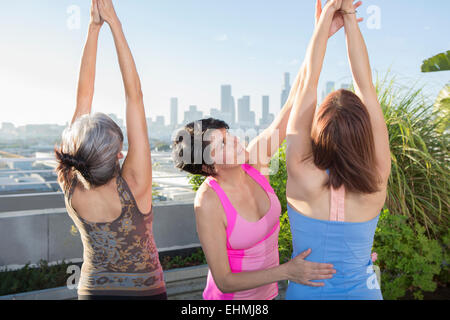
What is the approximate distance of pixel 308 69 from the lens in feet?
4.41

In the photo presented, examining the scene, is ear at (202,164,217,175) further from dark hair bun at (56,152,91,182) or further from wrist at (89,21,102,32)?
wrist at (89,21,102,32)

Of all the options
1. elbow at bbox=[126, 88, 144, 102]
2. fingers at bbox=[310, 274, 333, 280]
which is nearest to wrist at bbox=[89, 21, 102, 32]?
elbow at bbox=[126, 88, 144, 102]

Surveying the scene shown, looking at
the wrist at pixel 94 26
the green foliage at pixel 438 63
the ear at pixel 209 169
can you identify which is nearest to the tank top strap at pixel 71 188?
the ear at pixel 209 169

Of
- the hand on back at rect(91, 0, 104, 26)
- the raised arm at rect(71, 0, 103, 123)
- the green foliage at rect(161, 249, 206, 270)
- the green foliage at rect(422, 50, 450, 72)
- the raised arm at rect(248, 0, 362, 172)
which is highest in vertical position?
the green foliage at rect(422, 50, 450, 72)

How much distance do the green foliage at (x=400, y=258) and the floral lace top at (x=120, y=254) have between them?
2.36m

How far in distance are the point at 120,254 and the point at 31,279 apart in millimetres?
2896

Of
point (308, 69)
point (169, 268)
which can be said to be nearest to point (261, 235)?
point (308, 69)

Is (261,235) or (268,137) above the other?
(268,137)

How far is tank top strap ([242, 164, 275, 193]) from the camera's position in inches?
70.2

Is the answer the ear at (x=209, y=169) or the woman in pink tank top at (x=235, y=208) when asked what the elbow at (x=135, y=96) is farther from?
the ear at (x=209, y=169)

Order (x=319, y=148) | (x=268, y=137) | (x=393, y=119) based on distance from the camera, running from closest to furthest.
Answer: (x=319, y=148) < (x=268, y=137) < (x=393, y=119)

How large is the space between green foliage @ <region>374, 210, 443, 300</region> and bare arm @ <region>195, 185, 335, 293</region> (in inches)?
78.2

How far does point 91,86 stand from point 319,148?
3.71 ft

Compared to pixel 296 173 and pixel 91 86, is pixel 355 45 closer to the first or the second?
pixel 296 173
